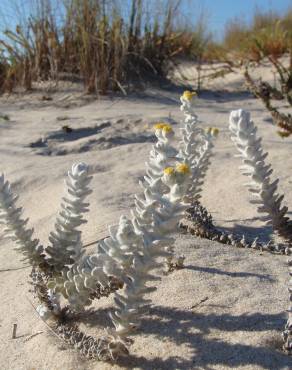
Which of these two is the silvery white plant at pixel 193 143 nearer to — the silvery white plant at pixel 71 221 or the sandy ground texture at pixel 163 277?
the sandy ground texture at pixel 163 277

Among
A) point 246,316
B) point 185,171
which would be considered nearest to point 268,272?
point 246,316

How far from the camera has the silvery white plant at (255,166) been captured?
1543 mm

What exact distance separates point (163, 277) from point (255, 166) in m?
0.47

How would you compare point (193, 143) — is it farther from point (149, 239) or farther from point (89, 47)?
point (89, 47)

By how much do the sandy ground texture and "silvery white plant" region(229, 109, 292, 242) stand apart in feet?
0.43

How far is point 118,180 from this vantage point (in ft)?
8.71

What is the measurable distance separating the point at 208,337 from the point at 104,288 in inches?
12.0

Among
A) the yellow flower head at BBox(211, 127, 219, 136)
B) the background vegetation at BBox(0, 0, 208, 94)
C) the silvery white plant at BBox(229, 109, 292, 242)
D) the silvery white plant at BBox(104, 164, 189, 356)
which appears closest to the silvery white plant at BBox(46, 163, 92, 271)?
the silvery white plant at BBox(104, 164, 189, 356)

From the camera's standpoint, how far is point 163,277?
1535 mm

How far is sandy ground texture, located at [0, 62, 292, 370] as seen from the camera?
1218mm

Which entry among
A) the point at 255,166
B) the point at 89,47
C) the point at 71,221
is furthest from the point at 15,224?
the point at 89,47

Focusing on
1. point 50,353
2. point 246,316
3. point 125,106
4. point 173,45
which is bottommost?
point 50,353

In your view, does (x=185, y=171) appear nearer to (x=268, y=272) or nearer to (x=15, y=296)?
(x=268, y=272)

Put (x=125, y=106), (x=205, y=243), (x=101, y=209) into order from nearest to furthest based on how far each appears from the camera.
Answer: (x=205, y=243) → (x=101, y=209) → (x=125, y=106)
